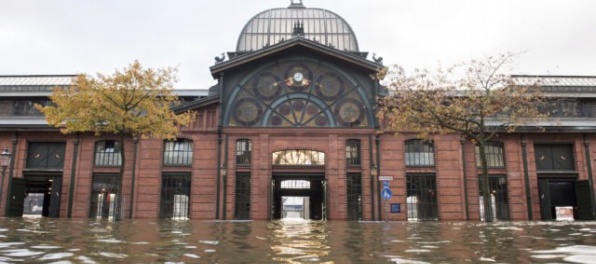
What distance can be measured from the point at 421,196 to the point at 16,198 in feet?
95.3

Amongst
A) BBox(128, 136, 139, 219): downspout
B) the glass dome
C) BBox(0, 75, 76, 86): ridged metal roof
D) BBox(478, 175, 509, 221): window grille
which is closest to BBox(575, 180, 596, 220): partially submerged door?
BBox(478, 175, 509, 221): window grille

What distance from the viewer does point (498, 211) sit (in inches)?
1331

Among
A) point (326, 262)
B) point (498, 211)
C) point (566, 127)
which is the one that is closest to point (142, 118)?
point (326, 262)

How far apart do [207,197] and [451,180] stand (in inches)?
681

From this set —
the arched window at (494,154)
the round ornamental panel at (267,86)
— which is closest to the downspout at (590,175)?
the arched window at (494,154)

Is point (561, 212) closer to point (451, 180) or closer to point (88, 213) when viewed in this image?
point (451, 180)

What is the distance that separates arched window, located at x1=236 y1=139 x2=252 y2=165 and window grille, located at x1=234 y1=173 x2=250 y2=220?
94 cm

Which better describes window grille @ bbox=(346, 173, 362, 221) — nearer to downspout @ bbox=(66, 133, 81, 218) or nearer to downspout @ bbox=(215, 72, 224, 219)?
downspout @ bbox=(215, 72, 224, 219)

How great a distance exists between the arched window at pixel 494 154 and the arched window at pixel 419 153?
3575 mm

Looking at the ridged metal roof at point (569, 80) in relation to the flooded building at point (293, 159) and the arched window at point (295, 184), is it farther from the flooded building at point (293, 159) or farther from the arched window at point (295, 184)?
the arched window at point (295, 184)

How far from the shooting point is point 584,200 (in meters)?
34.0

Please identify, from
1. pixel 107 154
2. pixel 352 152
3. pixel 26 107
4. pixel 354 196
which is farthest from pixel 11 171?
pixel 354 196

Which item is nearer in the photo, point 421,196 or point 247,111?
point 421,196

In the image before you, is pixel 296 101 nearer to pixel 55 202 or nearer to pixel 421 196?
pixel 421 196
